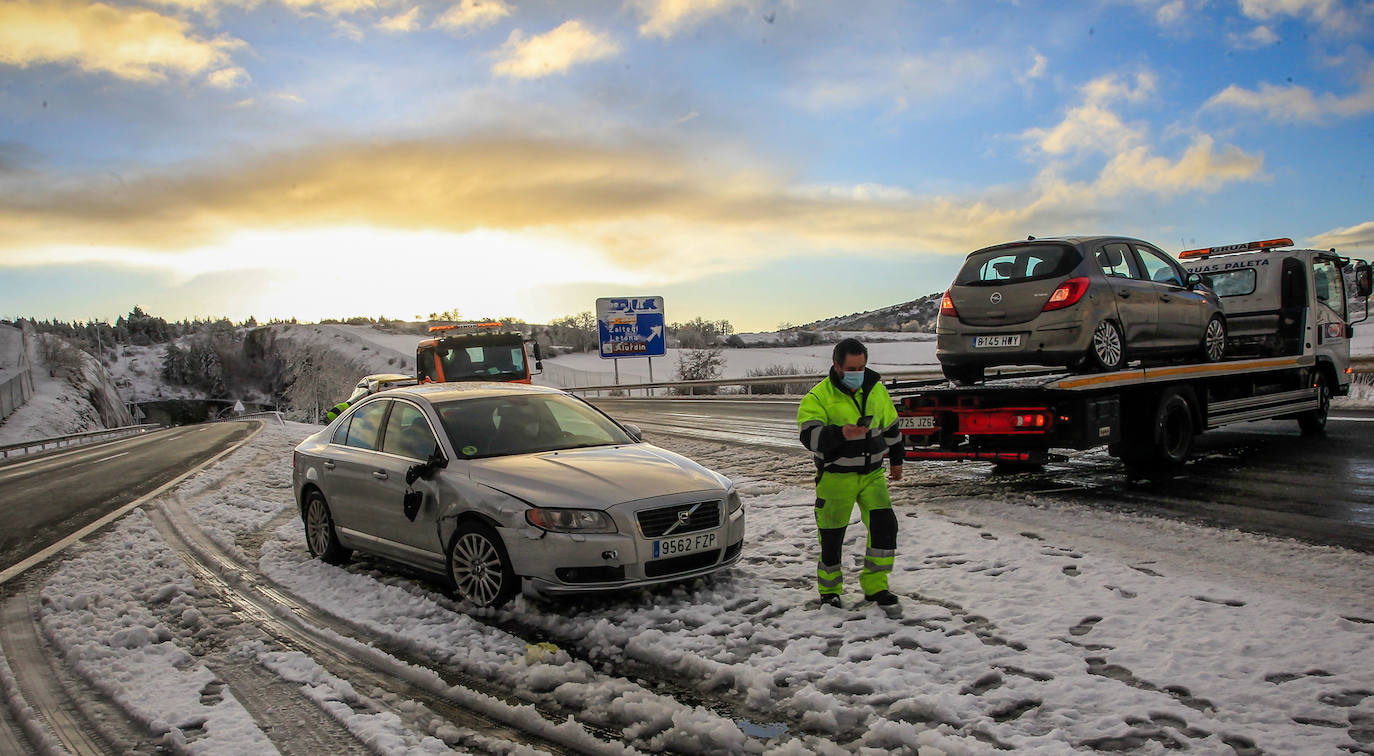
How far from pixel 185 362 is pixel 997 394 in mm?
146578

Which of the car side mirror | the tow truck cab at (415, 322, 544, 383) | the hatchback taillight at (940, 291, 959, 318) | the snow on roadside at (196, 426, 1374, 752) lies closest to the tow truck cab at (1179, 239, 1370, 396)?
the hatchback taillight at (940, 291, 959, 318)

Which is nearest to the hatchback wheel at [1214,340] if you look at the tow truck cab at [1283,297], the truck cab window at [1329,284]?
the tow truck cab at [1283,297]

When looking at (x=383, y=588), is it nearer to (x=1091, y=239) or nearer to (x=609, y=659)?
(x=609, y=659)

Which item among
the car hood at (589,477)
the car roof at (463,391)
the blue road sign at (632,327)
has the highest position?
the blue road sign at (632,327)

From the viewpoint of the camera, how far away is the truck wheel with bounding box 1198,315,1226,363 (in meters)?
11.0

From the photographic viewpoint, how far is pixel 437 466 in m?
6.02

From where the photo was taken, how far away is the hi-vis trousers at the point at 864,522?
17.4 ft

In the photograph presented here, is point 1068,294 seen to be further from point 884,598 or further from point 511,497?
point 511,497

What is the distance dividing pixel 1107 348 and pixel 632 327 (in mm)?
32828

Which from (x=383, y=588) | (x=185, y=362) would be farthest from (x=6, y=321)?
(x=383, y=588)

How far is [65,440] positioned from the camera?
111ft

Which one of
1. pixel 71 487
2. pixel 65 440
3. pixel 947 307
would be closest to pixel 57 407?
pixel 65 440

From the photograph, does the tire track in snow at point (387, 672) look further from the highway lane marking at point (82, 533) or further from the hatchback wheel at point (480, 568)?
the highway lane marking at point (82, 533)

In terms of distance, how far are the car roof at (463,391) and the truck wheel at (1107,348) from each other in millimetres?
5569
